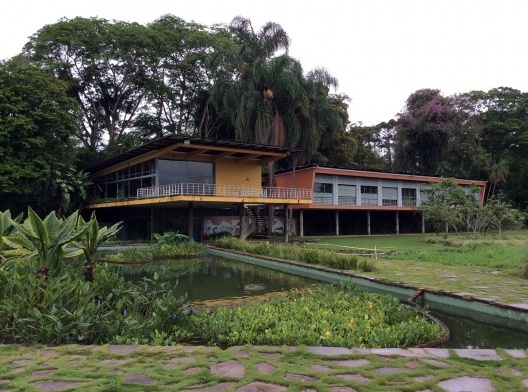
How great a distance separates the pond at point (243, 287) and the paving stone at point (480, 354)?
1265 mm

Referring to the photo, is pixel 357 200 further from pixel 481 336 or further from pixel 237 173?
pixel 481 336

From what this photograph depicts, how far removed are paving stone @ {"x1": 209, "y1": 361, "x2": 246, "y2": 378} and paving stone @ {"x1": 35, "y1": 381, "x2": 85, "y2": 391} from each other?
97 centimetres

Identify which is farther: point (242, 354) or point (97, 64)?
point (97, 64)

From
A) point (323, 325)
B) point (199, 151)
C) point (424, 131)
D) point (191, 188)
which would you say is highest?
point (424, 131)

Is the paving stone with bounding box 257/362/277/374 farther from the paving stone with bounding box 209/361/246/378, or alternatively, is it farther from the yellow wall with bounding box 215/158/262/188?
the yellow wall with bounding box 215/158/262/188

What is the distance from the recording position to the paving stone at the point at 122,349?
12.9 feet

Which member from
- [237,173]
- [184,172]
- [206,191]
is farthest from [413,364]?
[237,173]

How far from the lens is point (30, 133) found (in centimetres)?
2542

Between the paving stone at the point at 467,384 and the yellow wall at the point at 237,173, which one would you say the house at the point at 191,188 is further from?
the paving stone at the point at 467,384

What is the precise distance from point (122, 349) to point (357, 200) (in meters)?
28.3

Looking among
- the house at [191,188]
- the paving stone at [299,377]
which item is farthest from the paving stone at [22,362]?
the house at [191,188]

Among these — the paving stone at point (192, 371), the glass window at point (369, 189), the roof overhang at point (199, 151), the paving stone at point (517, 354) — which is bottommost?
the paving stone at point (517, 354)

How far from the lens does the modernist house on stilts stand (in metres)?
24.1

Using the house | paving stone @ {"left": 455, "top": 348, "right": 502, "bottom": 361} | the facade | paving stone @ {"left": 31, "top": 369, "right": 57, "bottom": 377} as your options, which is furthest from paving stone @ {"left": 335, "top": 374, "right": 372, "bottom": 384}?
the facade
